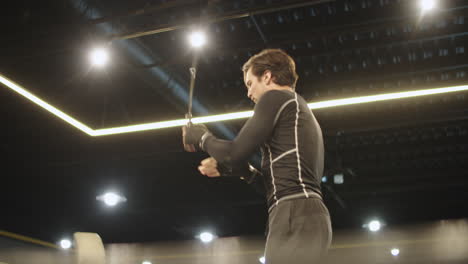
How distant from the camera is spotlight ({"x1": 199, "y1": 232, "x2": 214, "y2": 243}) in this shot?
38.5ft

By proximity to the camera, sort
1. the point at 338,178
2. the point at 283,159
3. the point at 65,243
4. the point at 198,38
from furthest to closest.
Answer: the point at 65,243, the point at 338,178, the point at 198,38, the point at 283,159

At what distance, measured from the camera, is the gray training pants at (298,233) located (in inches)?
64.1

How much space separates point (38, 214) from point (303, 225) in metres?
11.4

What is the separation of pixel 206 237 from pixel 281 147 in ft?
33.9

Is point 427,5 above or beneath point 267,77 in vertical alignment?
above

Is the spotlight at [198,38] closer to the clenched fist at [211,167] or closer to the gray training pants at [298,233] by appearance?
the clenched fist at [211,167]

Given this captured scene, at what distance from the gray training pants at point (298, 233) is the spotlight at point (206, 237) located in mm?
10233

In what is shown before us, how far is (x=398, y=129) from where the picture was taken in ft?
26.3

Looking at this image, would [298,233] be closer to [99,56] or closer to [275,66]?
[275,66]

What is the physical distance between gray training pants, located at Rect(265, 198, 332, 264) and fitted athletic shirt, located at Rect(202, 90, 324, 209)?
0.14ft

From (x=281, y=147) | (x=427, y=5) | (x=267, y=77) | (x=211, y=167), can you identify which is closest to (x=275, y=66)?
(x=267, y=77)

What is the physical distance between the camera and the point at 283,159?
1.76m

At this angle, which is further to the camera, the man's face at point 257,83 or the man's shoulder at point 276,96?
the man's face at point 257,83

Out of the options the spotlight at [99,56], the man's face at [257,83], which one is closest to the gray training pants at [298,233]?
the man's face at [257,83]
